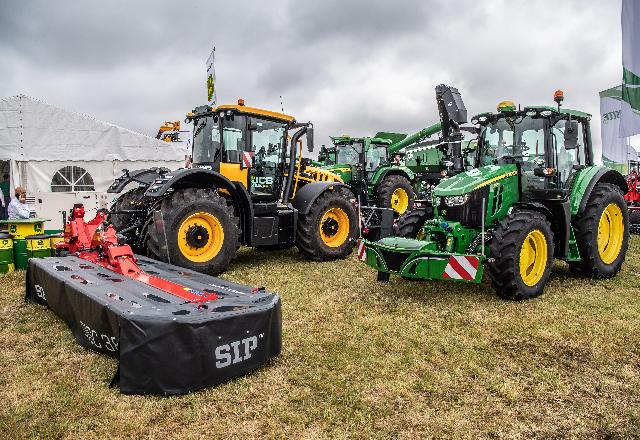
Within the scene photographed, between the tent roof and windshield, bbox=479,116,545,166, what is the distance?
23.8 ft

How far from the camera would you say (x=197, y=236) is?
20.8 ft

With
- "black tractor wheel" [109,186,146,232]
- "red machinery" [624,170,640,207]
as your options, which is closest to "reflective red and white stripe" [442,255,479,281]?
"black tractor wheel" [109,186,146,232]

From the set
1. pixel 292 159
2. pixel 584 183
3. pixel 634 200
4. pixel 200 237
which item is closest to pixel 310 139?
pixel 292 159

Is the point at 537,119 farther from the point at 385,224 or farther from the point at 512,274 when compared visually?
the point at 385,224

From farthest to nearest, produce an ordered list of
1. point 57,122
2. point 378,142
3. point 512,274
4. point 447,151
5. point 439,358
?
1. point 378,142
2. point 57,122
3. point 447,151
4. point 512,274
5. point 439,358

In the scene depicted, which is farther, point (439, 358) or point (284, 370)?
point (439, 358)

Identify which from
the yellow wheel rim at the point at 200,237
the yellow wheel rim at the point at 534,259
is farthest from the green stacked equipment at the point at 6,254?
the yellow wheel rim at the point at 534,259

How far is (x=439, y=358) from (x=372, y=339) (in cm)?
62

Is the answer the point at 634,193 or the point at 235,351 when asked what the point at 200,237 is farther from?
the point at 634,193

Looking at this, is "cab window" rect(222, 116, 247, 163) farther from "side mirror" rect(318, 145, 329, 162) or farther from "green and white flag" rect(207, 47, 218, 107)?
"side mirror" rect(318, 145, 329, 162)

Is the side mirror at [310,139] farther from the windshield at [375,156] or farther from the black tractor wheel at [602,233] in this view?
the windshield at [375,156]

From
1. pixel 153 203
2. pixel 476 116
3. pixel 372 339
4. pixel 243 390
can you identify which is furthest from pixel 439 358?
pixel 153 203

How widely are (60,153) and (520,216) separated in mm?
10894

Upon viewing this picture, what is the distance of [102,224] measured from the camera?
5688 millimetres
